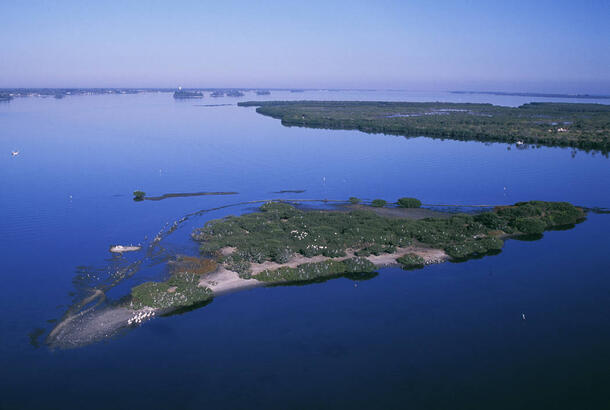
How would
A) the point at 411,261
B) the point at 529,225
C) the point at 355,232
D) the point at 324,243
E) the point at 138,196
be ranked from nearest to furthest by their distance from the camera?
the point at 411,261 < the point at 324,243 < the point at 355,232 < the point at 529,225 < the point at 138,196

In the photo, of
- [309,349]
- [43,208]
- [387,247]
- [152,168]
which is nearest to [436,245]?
[387,247]

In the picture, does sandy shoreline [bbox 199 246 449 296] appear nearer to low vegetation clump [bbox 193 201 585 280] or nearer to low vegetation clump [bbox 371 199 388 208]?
low vegetation clump [bbox 193 201 585 280]

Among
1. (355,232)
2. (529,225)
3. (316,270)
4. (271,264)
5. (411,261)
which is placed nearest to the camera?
(316,270)

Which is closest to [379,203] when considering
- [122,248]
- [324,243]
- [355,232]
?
[355,232]

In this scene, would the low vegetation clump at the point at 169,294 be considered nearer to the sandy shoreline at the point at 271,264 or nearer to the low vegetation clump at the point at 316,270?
the sandy shoreline at the point at 271,264

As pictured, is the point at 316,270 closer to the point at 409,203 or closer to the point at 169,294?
the point at 169,294

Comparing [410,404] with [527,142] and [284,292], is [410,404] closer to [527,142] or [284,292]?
[284,292]
